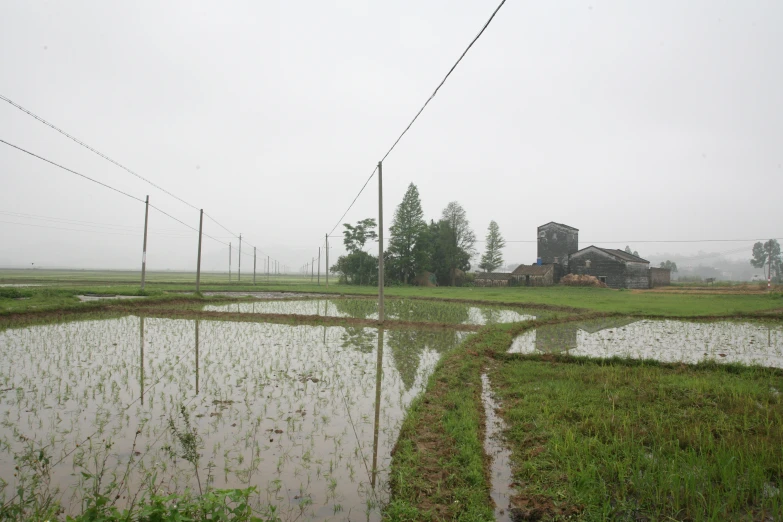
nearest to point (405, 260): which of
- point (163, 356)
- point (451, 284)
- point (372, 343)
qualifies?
point (451, 284)

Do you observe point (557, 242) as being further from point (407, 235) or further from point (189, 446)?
point (189, 446)

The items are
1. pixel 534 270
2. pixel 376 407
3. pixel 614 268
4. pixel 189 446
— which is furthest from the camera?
pixel 534 270

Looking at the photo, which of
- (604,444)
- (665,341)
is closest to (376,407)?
(604,444)

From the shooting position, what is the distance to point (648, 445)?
4.66m

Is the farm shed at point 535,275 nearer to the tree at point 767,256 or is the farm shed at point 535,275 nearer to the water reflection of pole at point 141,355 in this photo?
the water reflection of pole at point 141,355

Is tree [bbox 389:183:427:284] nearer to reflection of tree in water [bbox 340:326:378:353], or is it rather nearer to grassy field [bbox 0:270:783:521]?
reflection of tree in water [bbox 340:326:378:353]

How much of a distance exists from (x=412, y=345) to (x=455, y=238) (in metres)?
42.2

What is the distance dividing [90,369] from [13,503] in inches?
208

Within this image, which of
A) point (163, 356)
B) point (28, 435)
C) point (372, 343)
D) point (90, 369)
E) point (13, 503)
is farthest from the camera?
A: point (372, 343)

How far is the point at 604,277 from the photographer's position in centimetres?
4291

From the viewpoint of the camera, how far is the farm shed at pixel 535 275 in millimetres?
45406

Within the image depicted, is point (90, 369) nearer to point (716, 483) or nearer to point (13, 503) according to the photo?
point (13, 503)

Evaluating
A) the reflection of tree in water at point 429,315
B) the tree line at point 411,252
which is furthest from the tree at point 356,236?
the reflection of tree in water at point 429,315

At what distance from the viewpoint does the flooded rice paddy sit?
3.88 metres
